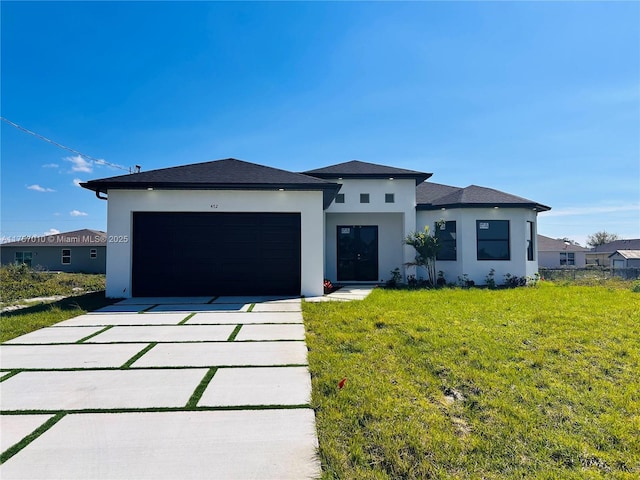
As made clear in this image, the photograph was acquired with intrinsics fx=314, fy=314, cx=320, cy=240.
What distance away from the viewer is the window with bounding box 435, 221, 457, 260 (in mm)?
11219

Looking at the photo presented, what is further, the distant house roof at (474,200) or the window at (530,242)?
the window at (530,242)

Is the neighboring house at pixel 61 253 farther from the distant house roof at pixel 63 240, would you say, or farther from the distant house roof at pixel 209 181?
the distant house roof at pixel 209 181

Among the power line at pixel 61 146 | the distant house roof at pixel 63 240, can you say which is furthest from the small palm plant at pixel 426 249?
the distant house roof at pixel 63 240

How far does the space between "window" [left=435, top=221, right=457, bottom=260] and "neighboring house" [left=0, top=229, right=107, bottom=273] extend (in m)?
24.3

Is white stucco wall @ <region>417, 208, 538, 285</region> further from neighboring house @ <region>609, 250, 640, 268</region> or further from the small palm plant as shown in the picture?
neighboring house @ <region>609, 250, 640, 268</region>

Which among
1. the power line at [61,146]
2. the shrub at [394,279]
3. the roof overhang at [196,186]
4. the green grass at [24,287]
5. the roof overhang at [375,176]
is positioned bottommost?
the green grass at [24,287]

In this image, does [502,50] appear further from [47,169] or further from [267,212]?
[47,169]

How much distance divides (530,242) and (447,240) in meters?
3.16

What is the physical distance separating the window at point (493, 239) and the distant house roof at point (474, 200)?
66 centimetres

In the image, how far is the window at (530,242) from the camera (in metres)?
11.4

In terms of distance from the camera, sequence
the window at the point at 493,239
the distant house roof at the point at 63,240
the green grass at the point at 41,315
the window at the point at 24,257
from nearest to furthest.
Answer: the green grass at the point at 41,315, the window at the point at 493,239, the distant house roof at the point at 63,240, the window at the point at 24,257

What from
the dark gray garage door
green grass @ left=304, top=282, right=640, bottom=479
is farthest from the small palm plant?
green grass @ left=304, top=282, right=640, bottom=479

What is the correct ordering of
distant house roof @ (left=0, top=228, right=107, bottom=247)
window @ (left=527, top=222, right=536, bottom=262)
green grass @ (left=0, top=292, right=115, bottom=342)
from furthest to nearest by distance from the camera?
distant house roof @ (left=0, top=228, right=107, bottom=247), window @ (left=527, top=222, right=536, bottom=262), green grass @ (left=0, top=292, right=115, bottom=342)

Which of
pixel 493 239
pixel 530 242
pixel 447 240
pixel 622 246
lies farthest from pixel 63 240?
pixel 622 246
